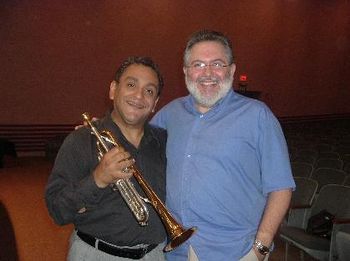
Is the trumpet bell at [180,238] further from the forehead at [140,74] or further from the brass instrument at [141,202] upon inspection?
the forehead at [140,74]

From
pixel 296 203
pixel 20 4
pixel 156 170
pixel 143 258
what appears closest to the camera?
pixel 143 258

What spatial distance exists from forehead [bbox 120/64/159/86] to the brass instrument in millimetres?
341

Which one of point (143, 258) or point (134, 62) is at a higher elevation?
point (134, 62)

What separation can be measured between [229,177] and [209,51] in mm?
725

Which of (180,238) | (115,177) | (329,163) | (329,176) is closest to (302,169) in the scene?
(329,176)

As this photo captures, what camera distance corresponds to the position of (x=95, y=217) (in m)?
2.01

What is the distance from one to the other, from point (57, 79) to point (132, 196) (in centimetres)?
874

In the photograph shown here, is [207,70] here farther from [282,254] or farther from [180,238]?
[282,254]

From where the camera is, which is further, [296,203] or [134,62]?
[296,203]

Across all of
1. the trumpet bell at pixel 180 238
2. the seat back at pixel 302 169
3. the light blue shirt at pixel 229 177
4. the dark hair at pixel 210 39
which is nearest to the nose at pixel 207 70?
the dark hair at pixel 210 39

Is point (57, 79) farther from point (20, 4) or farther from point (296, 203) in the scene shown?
point (296, 203)

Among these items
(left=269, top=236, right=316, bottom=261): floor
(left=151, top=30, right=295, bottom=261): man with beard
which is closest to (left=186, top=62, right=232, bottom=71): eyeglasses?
(left=151, top=30, right=295, bottom=261): man with beard

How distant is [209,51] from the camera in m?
2.17

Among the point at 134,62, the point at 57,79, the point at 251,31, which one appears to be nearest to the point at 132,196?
the point at 134,62
